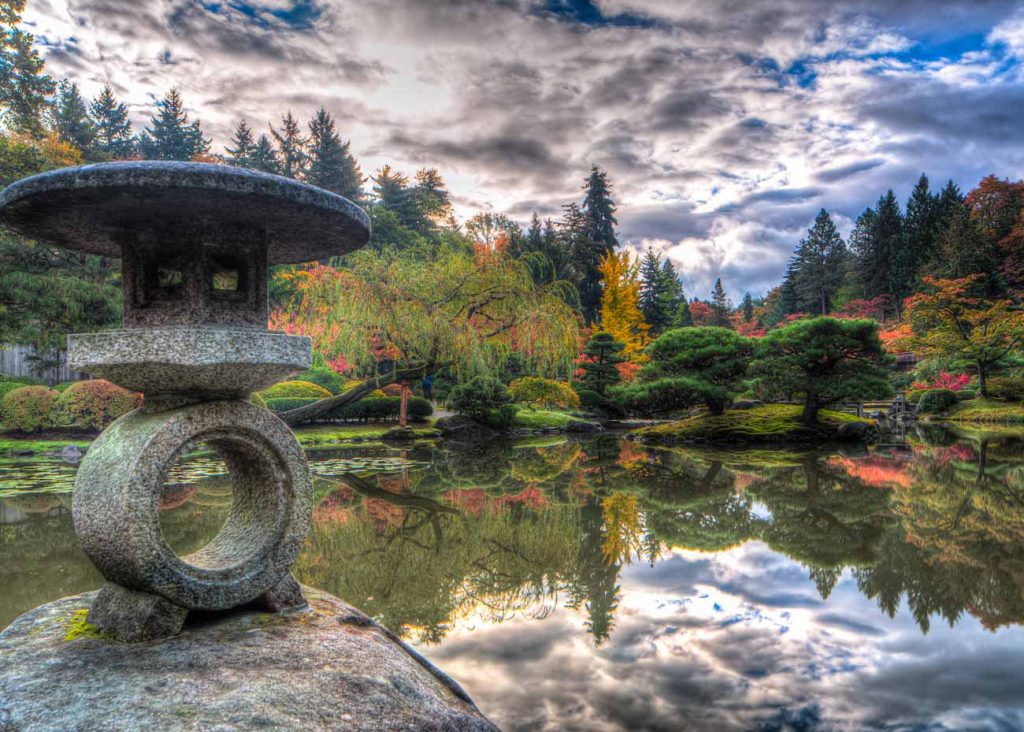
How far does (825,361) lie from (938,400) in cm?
1105

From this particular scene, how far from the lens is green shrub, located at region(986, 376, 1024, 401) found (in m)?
19.3

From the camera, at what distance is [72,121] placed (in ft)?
83.1

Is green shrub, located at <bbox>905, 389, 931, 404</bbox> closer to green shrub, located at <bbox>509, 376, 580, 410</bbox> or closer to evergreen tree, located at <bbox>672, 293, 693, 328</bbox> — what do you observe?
evergreen tree, located at <bbox>672, 293, 693, 328</bbox>

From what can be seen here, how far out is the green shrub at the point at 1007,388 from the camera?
63.3ft

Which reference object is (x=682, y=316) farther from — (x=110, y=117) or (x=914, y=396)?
(x=110, y=117)

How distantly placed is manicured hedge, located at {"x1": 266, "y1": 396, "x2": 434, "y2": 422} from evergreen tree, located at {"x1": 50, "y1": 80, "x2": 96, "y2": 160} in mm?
14301

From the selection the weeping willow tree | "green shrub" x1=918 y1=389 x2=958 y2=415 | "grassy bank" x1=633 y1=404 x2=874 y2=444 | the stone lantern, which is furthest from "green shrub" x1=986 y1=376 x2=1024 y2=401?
the stone lantern

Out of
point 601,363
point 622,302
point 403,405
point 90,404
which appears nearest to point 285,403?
point 403,405

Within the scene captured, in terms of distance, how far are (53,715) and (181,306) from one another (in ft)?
5.50

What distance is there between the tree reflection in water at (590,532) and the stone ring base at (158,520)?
1.06 metres

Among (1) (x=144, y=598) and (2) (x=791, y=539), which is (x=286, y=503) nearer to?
(1) (x=144, y=598)

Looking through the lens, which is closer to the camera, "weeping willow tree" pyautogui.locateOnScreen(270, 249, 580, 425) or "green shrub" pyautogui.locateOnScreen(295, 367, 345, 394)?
"weeping willow tree" pyautogui.locateOnScreen(270, 249, 580, 425)

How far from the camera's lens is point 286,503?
2.99 metres

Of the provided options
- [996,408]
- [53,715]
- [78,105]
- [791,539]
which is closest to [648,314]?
[996,408]
